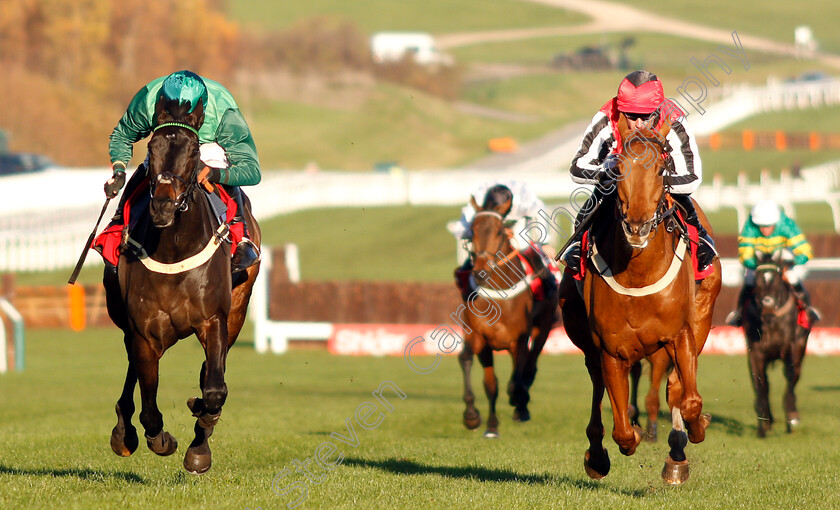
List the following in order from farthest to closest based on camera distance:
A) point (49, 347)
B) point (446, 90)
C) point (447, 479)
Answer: point (446, 90) → point (49, 347) → point (447, 479)

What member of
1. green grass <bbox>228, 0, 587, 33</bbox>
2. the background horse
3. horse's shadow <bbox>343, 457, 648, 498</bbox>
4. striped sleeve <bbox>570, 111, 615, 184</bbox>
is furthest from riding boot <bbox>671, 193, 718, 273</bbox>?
green grass <bbox>228, 0, 587, 33</bbox>

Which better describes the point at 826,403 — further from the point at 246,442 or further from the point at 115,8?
the point at 115,8

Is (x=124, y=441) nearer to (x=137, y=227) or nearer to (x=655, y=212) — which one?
(x=137, y=227)

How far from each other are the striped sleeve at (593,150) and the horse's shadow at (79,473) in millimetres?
3423

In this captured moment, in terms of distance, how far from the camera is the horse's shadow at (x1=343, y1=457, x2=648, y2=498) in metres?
7.76

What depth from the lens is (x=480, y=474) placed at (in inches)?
332

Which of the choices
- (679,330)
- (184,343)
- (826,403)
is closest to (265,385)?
(184,343)

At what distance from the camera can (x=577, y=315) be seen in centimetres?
804

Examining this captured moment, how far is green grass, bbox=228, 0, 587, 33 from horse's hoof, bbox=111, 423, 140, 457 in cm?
8860

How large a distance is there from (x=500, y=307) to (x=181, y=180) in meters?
5.16

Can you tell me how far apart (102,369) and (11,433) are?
7.71 m

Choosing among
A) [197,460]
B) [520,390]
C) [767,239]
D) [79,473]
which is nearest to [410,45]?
[767,239]

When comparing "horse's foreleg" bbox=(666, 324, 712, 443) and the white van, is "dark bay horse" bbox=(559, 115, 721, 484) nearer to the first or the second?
"horse's foreleg" bbox=(666, 324, 712, 443)

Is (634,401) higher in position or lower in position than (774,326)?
lower
